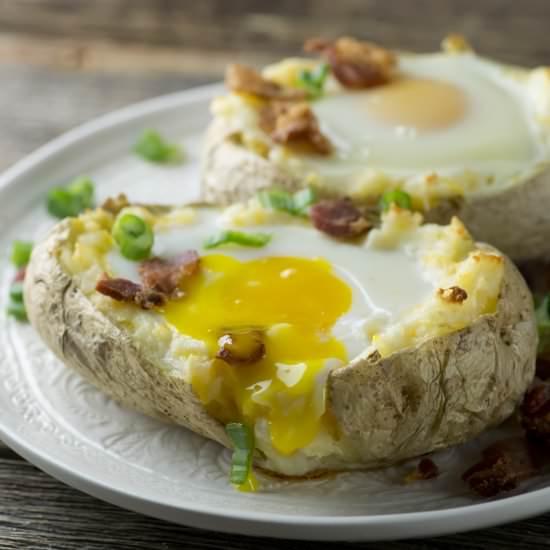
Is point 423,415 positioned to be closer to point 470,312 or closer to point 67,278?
point 470,312

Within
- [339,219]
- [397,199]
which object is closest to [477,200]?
[397,199]

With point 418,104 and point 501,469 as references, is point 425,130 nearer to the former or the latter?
point 418,104

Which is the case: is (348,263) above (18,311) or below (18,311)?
above

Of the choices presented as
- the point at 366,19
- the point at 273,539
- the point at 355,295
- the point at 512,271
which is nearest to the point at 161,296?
the point at 355,295

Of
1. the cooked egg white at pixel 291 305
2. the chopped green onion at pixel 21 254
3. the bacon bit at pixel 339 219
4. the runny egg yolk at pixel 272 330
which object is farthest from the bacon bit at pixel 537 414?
the chopped green onion at pixel 21 254

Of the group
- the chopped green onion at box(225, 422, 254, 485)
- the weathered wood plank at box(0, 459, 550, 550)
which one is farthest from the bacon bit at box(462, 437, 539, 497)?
the chopped green onion at box(225, 422, 254, 485)

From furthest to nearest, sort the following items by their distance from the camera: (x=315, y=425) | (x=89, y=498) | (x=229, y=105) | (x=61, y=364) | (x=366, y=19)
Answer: (x=366, y=19), (x=229, y=105), (x=61, y=364), (x=89, y=498), (x=315, y=425)
